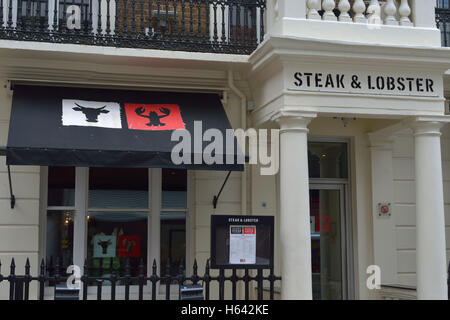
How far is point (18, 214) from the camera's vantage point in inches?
372

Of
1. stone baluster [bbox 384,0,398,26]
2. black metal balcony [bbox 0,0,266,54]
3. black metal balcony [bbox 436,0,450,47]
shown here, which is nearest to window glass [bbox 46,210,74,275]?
black metal balcony [bbox 0,0,266,54]

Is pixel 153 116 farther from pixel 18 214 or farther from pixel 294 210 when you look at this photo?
pixel 294 210

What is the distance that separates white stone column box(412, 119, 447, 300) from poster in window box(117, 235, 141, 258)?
4.23m

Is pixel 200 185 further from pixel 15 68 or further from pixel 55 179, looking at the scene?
pixel 15 68

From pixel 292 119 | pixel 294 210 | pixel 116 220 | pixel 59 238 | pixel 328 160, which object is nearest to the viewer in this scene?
pixel 294 210

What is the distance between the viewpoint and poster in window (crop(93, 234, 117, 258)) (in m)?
10.0

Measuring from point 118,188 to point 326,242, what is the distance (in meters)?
3.60

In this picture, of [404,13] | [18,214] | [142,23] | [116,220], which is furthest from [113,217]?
[404,13]

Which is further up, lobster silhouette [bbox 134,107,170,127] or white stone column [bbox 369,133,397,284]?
lobster silhouette [bbox 134,107,170,127]

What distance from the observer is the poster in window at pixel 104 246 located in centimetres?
1001

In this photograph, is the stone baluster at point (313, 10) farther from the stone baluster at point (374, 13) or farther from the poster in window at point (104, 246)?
the poster in window at point (104, 246)

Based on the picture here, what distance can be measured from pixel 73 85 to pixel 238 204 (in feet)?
10.4

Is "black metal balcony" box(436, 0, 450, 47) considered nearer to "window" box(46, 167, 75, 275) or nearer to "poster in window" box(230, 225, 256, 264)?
"poster in window" box(230, 225, 256, 264)

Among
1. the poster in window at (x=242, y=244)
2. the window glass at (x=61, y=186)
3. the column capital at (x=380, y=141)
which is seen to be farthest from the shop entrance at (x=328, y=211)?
the window glass at (x=61, y=186)
